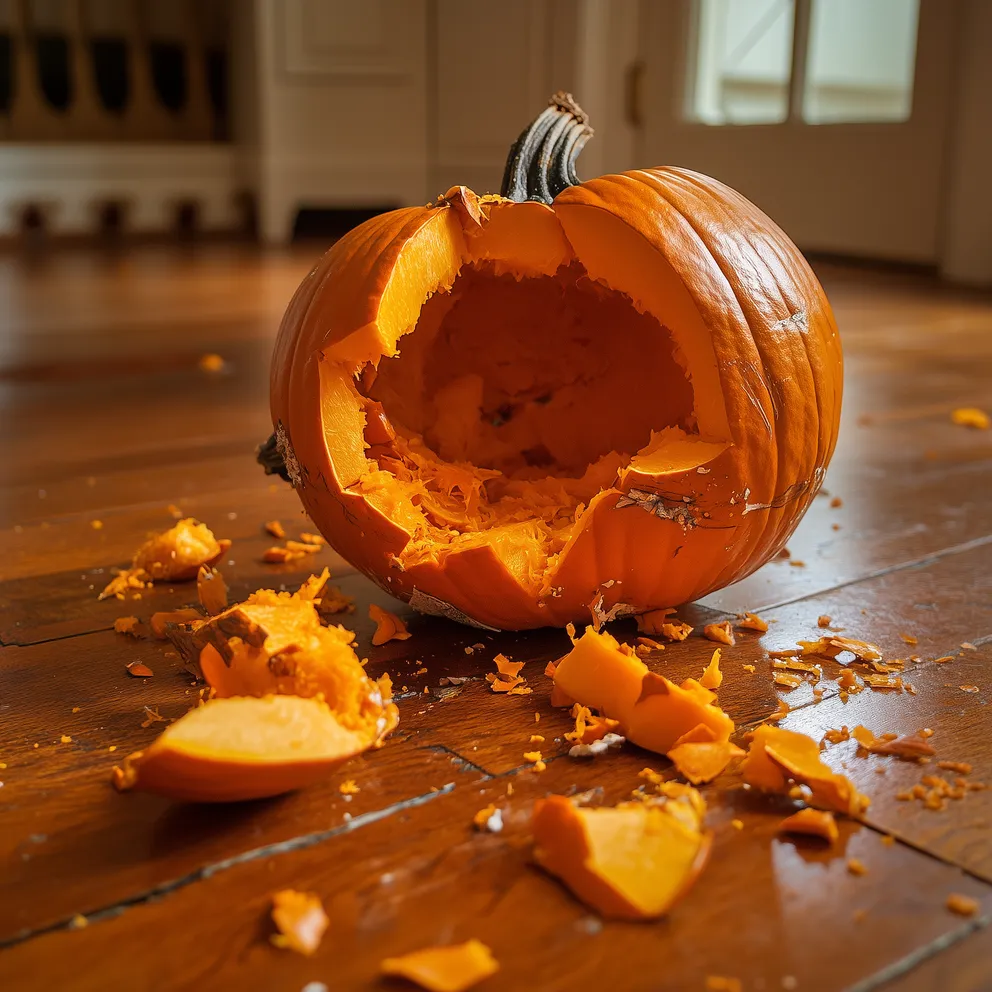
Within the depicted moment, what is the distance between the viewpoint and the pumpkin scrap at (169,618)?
78cm

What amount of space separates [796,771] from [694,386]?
0.27 m

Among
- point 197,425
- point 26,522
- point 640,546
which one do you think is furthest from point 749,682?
point 197,425

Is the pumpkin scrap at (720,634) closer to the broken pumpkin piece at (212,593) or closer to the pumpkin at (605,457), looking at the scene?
the pumpkin at (605,457)

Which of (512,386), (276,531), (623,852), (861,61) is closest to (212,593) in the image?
(276,531)

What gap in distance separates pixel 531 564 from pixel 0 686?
33 centimetres

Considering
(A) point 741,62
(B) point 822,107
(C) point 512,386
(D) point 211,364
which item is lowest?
(D) point 211,364

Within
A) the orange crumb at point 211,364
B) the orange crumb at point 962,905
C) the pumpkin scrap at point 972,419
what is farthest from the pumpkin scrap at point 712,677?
the orange crumb at point 211,364

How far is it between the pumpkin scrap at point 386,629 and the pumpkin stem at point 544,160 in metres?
0.30

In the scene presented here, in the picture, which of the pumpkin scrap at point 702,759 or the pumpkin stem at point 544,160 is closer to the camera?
the pumpkin scrap at point 702,759

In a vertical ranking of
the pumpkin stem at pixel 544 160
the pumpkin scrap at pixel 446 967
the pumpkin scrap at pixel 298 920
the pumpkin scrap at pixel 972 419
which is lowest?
the pumpkin scrap at pixel 972 419

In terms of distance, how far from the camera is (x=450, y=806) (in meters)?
0.55

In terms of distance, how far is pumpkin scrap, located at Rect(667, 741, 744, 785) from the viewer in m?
0.57

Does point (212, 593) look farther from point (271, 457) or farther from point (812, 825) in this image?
point (812, 825)

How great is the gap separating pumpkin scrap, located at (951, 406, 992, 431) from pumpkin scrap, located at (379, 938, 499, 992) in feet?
4.14
